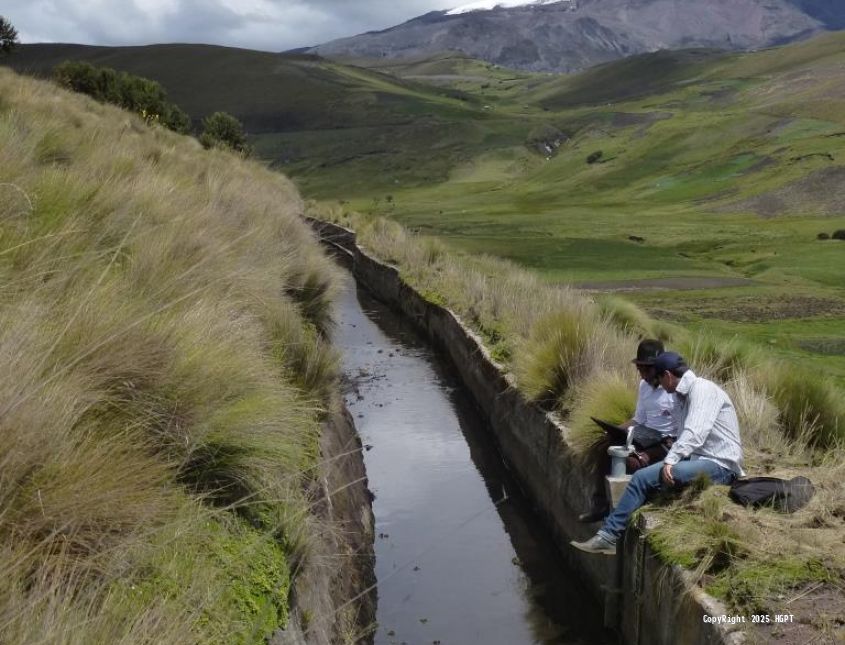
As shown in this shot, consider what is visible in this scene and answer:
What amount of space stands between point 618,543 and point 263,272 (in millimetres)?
4590

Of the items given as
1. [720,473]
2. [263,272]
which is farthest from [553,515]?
[263,272]

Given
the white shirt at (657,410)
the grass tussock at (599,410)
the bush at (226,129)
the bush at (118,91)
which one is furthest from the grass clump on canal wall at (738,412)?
the bush at (226,129)

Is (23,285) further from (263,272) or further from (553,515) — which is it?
(553,515)

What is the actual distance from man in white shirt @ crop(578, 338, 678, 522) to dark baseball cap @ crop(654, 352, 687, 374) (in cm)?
10

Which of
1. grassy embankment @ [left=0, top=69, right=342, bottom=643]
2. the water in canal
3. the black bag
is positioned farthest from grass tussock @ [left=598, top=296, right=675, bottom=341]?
grassy embankment @ [left=0, top=69, right=342, bottom=643]

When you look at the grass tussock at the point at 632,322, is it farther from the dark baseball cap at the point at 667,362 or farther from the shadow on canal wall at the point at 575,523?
the dark baseball cap at the point at 667,362

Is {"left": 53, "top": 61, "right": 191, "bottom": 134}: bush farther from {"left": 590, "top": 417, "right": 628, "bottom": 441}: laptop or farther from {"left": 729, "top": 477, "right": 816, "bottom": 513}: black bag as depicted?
{"left": 729, "top": 477, "right": 816, "bottom": 513}: black bag

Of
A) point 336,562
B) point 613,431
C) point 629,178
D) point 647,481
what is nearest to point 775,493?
point 647,481

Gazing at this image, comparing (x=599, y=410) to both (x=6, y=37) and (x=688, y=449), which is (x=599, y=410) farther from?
(x=6, y=37)

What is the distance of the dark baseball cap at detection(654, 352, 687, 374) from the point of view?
25.2 ft

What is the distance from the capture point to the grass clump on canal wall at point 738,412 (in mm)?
6199

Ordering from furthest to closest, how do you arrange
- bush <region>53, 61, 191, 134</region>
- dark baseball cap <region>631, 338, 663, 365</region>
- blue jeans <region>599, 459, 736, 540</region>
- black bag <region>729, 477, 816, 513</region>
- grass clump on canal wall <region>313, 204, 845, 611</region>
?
bush <region>53, 61, 191, 134</region> → dark baseball cap <region>631, 338, 663, 365</region> → blue jeans <region>599, 459, 736, 540</region> → black bag <region>729, 477, 816, 513</region> → grass clump on canal wall <region>313, 204, 845, 611</region>

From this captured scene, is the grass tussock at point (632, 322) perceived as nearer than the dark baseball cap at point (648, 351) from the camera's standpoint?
No

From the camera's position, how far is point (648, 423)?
8367 mm
